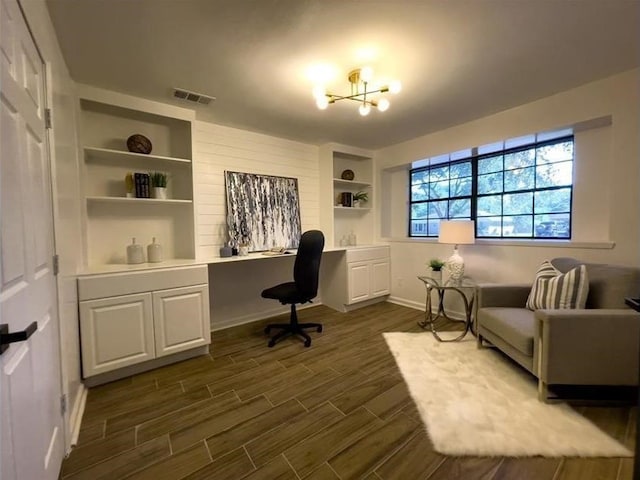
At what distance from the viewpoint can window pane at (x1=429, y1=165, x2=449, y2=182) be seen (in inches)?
154

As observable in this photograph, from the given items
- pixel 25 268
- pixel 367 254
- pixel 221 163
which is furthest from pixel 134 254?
pixel 367 254

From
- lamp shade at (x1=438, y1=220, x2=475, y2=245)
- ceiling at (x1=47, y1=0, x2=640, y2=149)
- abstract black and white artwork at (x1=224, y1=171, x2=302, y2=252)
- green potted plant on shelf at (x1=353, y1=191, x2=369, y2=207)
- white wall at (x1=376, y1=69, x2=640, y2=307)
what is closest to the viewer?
ceiling at (x1=47, y1=0, x2=640, y2=149)

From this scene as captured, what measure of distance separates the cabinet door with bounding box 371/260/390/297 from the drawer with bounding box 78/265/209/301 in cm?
238

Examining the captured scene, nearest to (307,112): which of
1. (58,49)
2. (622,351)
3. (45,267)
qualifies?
(58,49)

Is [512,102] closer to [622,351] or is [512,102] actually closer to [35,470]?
[622,351]

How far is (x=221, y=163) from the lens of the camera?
10.8ft

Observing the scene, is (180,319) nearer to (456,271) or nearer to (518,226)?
(456,271)

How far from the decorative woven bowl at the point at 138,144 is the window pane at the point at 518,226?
3970mm

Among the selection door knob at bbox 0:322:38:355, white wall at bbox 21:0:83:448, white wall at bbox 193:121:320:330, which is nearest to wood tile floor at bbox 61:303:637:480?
white wall at bbox 21:0:83:448

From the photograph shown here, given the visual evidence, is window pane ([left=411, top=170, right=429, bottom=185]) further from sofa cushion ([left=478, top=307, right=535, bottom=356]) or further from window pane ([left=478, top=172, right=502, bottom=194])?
sofa cushion ([left=478, top=307, right=535, bottom=356])

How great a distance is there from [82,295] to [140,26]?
1.83 metres

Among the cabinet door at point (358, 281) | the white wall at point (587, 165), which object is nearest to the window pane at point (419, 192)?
the white wall at point (587, 165)

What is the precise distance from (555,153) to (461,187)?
101 cm

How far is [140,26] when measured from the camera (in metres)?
1.68
